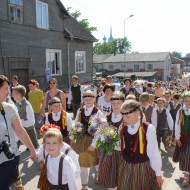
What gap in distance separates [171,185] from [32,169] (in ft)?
9.96

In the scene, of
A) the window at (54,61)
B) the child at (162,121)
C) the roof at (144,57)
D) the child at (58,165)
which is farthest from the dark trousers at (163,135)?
the roof at (144,57)

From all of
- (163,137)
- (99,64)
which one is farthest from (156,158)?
(99,64)

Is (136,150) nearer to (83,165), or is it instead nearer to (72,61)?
(83,165)

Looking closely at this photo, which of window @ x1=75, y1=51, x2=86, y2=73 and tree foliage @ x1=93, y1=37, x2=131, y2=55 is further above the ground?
tree foliage @ x1=93, y1=37, x2=131, y2=55

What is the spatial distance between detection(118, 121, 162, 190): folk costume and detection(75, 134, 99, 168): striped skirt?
1.15 m

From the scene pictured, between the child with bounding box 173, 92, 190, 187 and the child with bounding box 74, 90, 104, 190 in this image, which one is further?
the child with bounding box 173, 92, 190, 187

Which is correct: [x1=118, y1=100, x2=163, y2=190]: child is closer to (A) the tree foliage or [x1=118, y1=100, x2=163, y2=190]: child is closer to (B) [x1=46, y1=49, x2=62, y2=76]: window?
(B) [x1=46, y1=49, x2=62, y2=76]: window

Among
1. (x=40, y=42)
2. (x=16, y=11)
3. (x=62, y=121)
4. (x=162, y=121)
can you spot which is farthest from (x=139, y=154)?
(x=40, y=42)

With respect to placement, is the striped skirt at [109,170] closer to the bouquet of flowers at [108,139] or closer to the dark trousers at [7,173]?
the bouquet of flowers at [108,139]

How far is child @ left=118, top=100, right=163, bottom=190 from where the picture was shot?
139 inches

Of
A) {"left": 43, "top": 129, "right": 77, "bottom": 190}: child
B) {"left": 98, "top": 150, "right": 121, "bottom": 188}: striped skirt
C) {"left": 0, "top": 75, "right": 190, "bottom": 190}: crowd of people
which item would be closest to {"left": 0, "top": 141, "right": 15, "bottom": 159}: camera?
{"left": 0, "top": 75, "right": 190, "bottom": 190}: crowd of people

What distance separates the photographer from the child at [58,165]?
342 centimetres

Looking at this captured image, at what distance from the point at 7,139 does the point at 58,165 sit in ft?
2.27

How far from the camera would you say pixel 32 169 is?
6.37 meters
